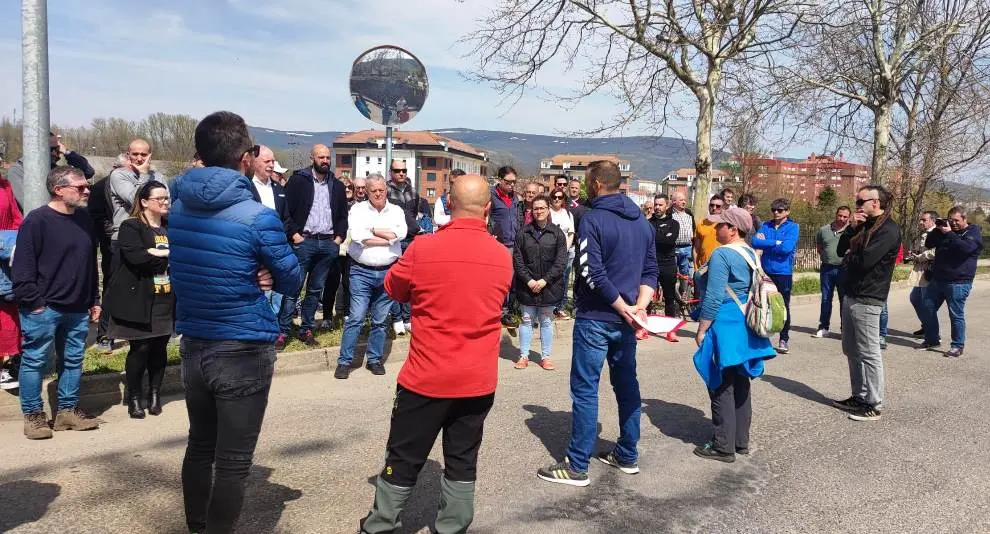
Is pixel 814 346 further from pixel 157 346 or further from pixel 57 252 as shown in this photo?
pixel 57 252

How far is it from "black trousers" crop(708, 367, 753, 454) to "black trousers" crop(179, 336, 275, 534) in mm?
3258

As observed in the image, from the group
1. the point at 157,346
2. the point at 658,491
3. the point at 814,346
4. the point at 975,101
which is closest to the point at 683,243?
the point at 814,346

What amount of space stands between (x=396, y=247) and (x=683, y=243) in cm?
573

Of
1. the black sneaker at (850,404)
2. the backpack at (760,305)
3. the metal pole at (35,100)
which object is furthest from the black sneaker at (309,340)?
the black sneaker at (850,404)

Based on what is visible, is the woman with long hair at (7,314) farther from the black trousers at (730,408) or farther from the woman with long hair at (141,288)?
the black trousers at (730,408)

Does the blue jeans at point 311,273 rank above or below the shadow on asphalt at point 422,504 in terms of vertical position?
above

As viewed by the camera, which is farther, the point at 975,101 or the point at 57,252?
the point at 975,101

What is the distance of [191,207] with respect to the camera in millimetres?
3021

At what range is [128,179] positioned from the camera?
6691 millimetres

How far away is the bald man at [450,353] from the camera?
318cm

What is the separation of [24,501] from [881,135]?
20052 millimetres

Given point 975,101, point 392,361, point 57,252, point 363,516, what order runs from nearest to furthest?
point 363,516
point 57,252
point 392,361
point 975,101

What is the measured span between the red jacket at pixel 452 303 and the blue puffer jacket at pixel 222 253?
61 cm

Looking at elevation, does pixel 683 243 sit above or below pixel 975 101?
below
